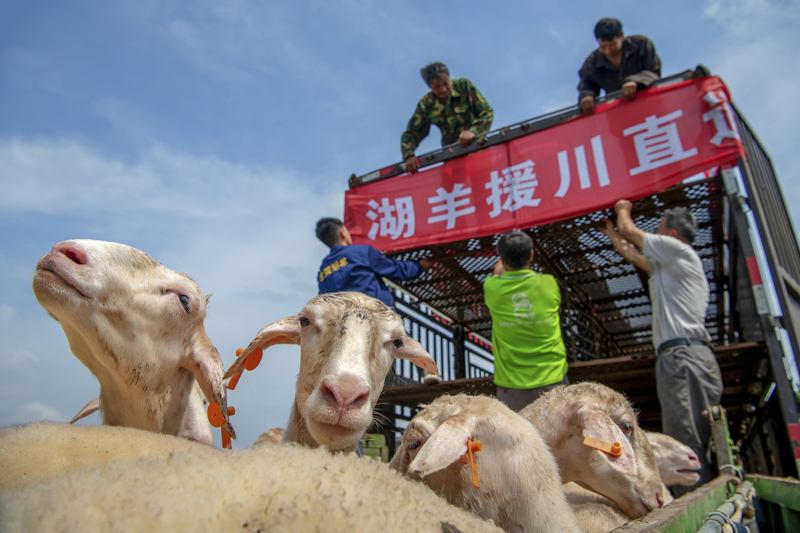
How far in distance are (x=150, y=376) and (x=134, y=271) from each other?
1.64 ft

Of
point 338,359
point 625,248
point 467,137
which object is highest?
point 467,137

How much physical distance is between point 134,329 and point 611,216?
15.1ft

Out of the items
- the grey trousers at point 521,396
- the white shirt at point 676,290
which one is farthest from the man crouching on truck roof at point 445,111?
the grey trousers at point 521,396

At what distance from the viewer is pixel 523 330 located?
4.29m

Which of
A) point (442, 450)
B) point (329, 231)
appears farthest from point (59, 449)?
point (329, 231)

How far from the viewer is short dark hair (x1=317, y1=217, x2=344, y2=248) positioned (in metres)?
5.07

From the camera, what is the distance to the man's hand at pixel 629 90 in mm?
4930

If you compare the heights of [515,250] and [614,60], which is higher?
[614,60]

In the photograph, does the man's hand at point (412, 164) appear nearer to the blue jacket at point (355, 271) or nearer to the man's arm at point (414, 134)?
the man's arm at point (414, 134)

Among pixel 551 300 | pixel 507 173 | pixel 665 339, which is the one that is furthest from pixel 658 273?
pixel 507 173

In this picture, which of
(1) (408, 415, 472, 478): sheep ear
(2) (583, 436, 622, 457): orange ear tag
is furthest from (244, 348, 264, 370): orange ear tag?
(2) (583, 436, 622, 457): orange ear tag

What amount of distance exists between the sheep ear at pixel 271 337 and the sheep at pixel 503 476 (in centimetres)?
98

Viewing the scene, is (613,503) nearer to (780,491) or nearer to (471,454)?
(780,491)

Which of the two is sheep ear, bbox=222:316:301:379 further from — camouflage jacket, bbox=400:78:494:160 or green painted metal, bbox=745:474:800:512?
camouflage jacket, bbox=400:78:494:160
